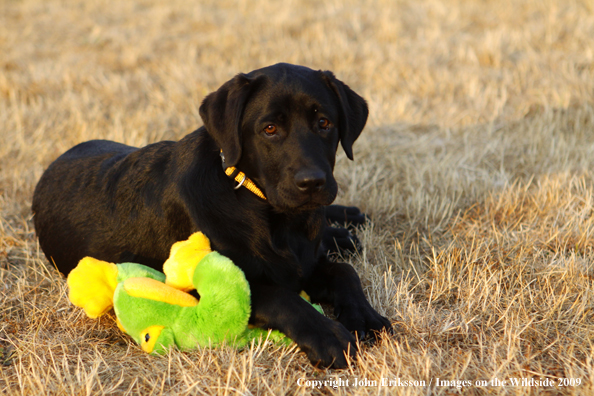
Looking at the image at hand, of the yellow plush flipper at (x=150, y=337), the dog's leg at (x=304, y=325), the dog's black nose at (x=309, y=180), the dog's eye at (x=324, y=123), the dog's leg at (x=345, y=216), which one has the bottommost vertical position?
the dog's leg at (x=345, y=216)

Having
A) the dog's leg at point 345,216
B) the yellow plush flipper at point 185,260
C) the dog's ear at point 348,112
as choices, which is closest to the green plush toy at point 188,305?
the yellow plush flipper at point 185,260

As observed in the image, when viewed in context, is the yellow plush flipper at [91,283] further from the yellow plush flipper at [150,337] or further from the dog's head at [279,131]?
the dog's head at [279,131]

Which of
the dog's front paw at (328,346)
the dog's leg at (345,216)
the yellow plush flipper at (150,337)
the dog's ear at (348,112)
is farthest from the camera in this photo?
the dog's leg at (345,216)

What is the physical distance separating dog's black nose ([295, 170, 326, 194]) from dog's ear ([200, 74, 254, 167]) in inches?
13.7

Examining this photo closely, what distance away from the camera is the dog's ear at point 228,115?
113 inches

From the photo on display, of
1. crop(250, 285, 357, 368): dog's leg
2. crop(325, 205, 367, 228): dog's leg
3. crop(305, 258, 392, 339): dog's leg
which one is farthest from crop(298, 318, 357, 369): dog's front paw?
crop(325, 205, 367, 228): dog's leg

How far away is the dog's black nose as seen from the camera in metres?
2.73

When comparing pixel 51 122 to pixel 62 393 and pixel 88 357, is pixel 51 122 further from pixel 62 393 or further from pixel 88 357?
pixel 62 393

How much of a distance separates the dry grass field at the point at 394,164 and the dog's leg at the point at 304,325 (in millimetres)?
84

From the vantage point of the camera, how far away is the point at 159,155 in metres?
3.28

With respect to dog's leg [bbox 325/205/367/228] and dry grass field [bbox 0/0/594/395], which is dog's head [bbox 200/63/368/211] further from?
dog's leg [bbox 325/205/367/228]

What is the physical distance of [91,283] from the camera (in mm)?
2863

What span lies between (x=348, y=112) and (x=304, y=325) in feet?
4.30

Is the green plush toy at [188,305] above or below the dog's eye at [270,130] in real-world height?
below
